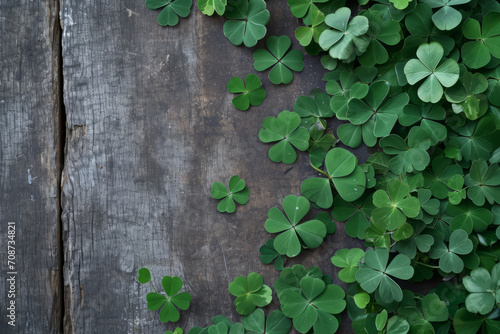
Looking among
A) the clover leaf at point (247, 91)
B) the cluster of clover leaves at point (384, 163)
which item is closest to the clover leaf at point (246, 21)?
the cluster of clover leaves at point (384, 163)

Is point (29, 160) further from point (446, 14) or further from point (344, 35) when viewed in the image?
point (446, 14)

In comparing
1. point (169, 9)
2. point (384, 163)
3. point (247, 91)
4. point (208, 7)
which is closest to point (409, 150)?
point (384, 163)

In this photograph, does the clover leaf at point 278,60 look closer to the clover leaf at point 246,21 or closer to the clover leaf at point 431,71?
the clover leaf at point 246,21

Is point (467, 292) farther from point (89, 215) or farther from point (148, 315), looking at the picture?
point (89, 215)

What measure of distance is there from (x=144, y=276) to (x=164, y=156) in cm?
44

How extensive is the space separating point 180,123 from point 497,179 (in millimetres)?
1093

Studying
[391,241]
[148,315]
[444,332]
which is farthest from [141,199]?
[444,332]

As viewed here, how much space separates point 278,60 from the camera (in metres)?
1.46

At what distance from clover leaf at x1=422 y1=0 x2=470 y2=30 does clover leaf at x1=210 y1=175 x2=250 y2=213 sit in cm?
84

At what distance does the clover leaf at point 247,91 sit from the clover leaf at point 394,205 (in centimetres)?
53

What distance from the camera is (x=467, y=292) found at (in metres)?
1.35

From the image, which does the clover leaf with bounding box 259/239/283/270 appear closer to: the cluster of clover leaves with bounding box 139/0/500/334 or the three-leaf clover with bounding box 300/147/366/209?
the cluster of clover leaves with bounding box 139/0/500/334

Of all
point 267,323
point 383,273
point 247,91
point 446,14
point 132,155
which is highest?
point 446,14

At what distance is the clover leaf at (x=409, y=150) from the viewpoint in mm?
1339
